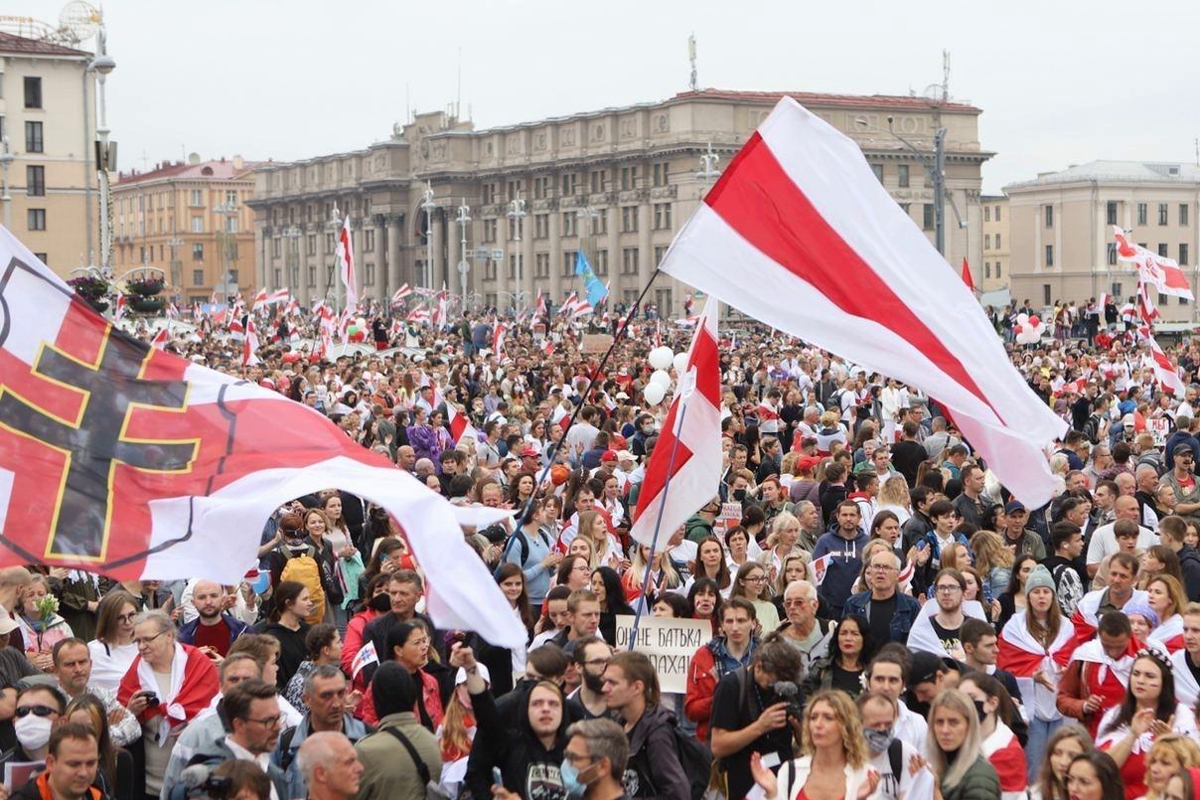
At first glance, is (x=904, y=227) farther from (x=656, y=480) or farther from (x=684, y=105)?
(x=684, y=105)

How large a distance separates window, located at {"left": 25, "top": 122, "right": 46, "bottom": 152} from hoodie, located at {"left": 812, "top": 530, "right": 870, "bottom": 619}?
84733mm

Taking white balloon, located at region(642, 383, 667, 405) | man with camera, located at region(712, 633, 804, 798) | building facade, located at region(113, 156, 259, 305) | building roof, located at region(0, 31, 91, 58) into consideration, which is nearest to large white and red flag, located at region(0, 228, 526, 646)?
man with camera, located at region(712, 633, 804, 798)

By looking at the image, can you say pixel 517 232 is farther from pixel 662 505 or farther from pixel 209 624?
pixel 662 505

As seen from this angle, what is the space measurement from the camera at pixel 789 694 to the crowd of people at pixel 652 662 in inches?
0.5

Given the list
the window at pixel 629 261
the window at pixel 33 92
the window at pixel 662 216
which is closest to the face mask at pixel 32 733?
the window at pixel 33 92

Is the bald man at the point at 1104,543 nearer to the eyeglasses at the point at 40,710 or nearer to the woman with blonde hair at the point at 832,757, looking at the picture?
the woman with blonde hair at the point at 832,757

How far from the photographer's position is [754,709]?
7477 mm

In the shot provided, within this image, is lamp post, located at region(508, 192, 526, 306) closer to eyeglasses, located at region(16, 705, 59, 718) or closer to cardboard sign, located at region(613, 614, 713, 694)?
cardboard sign, located at region(613, 614, 713, 694)

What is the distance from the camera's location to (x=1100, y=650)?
862cm

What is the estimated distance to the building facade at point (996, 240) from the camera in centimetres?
13500

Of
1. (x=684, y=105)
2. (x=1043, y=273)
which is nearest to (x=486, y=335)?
(x=684, y=105)

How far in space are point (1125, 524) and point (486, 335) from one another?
33.8 m

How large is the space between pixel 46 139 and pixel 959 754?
295 feet

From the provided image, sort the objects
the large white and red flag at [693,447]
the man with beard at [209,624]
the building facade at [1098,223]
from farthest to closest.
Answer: the building facade at [1098,223] → the large white and red flag at [693,447] → the man with beard at [209,624]
